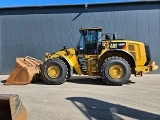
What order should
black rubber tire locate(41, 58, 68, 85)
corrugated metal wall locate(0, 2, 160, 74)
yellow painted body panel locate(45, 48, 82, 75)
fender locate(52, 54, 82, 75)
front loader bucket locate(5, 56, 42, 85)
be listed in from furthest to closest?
1. corrugated metal wall locate(0, 2, 160, 74)
2. yellow painted body panel locate(45, 48, 82, 75)
3. fender locate(52, 54, 82, 75)
4. front loader bucket locate(5, 56, 42, 85)
5. black rubber tire locate(41, 58, 68, 85)

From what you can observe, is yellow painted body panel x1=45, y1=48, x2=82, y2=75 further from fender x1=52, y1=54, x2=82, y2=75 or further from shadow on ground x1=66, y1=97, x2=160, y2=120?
shadow on ground x1=66, y1=97, x2=160, y2=120

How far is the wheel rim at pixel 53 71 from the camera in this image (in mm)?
13559

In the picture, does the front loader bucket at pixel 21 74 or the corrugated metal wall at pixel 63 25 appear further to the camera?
the corrugated metal wall at pixel 63 25

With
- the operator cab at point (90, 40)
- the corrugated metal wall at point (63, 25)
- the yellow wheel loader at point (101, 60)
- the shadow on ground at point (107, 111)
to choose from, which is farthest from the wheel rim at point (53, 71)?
the corrugated metal wall at point (63, 25)

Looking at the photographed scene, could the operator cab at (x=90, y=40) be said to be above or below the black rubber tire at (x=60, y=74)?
above

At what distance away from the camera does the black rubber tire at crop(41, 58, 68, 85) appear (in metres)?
13.5

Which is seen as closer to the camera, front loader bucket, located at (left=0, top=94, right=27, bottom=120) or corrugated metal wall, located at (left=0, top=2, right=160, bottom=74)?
front loader bucket, located at (left=0, top=94, right=27, bottom=120)

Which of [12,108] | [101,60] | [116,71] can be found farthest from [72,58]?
[12,108]

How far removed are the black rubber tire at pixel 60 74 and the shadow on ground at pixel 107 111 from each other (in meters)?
4.22

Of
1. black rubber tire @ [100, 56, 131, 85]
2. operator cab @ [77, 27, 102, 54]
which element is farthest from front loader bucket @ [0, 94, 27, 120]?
operator cab @ [77, 27, 102, 54]

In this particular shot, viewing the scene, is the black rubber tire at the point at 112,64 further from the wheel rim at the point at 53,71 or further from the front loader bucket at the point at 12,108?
the front loader bucket at the point at 12,108

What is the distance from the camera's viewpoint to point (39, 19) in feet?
65.6

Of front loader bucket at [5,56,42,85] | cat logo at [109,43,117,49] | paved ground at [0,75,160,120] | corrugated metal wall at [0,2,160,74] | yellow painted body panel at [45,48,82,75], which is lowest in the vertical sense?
paved ground at [0,75,160,120]

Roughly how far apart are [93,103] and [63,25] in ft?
37.5
